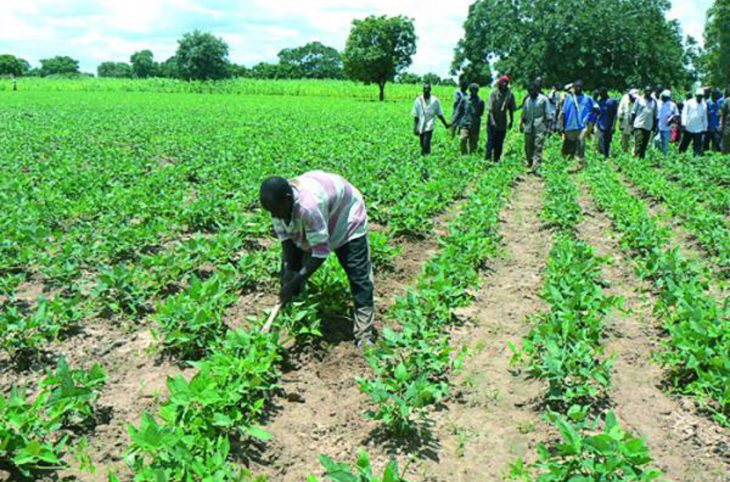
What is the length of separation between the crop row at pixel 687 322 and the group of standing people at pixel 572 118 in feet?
16.0

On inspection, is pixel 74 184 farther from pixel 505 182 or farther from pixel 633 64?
pixel 633 64

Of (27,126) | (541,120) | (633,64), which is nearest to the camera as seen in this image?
(541,120)

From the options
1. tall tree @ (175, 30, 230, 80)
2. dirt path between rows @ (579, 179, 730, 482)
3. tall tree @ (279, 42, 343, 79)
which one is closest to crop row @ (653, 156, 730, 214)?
dirt path between rows @ (579, 179, 730, 482)

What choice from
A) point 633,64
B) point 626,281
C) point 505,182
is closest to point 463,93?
point 505,182

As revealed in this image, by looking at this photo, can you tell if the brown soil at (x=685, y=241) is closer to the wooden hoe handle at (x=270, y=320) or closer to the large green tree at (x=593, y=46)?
the wooden hoe handle at (x=270, y=320)

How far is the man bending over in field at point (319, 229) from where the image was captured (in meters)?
3.71

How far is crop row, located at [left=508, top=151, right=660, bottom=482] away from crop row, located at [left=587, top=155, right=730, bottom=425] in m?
0.48

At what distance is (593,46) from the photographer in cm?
3712

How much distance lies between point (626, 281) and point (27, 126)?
59.6 feet

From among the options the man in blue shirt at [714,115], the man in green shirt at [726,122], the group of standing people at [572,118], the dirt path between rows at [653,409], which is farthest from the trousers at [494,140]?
the dirt path between rows at [653,409]

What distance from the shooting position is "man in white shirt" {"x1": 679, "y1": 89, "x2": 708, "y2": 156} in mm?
12781

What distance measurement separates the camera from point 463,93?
12.4 m

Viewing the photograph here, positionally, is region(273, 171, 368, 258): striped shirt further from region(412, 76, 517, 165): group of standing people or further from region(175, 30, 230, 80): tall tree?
region(175, 30, 230, 80): tall tree

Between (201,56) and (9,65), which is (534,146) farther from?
(9,65)
